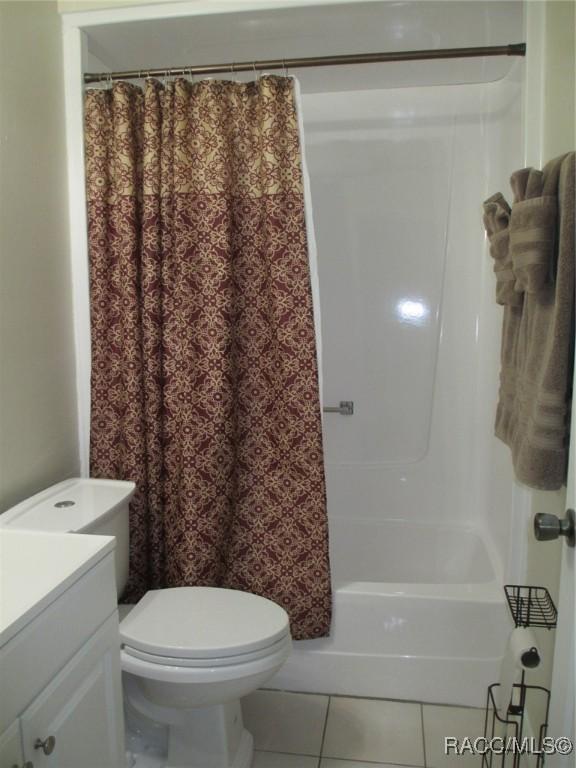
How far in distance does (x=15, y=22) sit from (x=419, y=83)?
1484mm

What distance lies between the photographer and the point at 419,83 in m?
2.31

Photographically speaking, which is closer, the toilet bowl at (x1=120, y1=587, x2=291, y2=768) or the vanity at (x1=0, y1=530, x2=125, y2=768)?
the vanity at (x1=0, y1=530, x2=125, y2=768)

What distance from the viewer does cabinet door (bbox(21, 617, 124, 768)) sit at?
0.97 metres

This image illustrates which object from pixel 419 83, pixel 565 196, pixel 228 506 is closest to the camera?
pixel 565 196

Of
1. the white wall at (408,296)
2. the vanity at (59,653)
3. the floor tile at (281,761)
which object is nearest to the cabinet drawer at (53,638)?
the vanity at (59,653)

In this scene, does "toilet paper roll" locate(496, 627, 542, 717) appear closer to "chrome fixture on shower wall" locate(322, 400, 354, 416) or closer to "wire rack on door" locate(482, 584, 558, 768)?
"wire rack on door" locate(482, 584, 558, 768)

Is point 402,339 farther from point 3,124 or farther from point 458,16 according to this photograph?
point 3,124

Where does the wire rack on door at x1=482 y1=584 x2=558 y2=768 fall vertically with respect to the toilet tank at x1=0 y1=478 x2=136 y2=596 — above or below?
below

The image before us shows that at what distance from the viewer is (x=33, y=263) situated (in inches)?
64.1

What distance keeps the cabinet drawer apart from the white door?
849 millimetres

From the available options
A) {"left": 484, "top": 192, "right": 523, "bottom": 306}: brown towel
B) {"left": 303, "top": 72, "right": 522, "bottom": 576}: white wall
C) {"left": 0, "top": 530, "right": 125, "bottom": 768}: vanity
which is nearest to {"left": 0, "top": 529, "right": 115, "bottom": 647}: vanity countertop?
{"left": 0, "top": 530, "right": 125, "bottom": 768}: vanity

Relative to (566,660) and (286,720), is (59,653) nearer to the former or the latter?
(566,660)

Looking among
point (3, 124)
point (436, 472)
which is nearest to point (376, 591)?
point (436, 472)

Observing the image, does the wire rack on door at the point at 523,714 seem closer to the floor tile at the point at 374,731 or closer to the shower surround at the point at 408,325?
the floor tile at the point at 374,731
